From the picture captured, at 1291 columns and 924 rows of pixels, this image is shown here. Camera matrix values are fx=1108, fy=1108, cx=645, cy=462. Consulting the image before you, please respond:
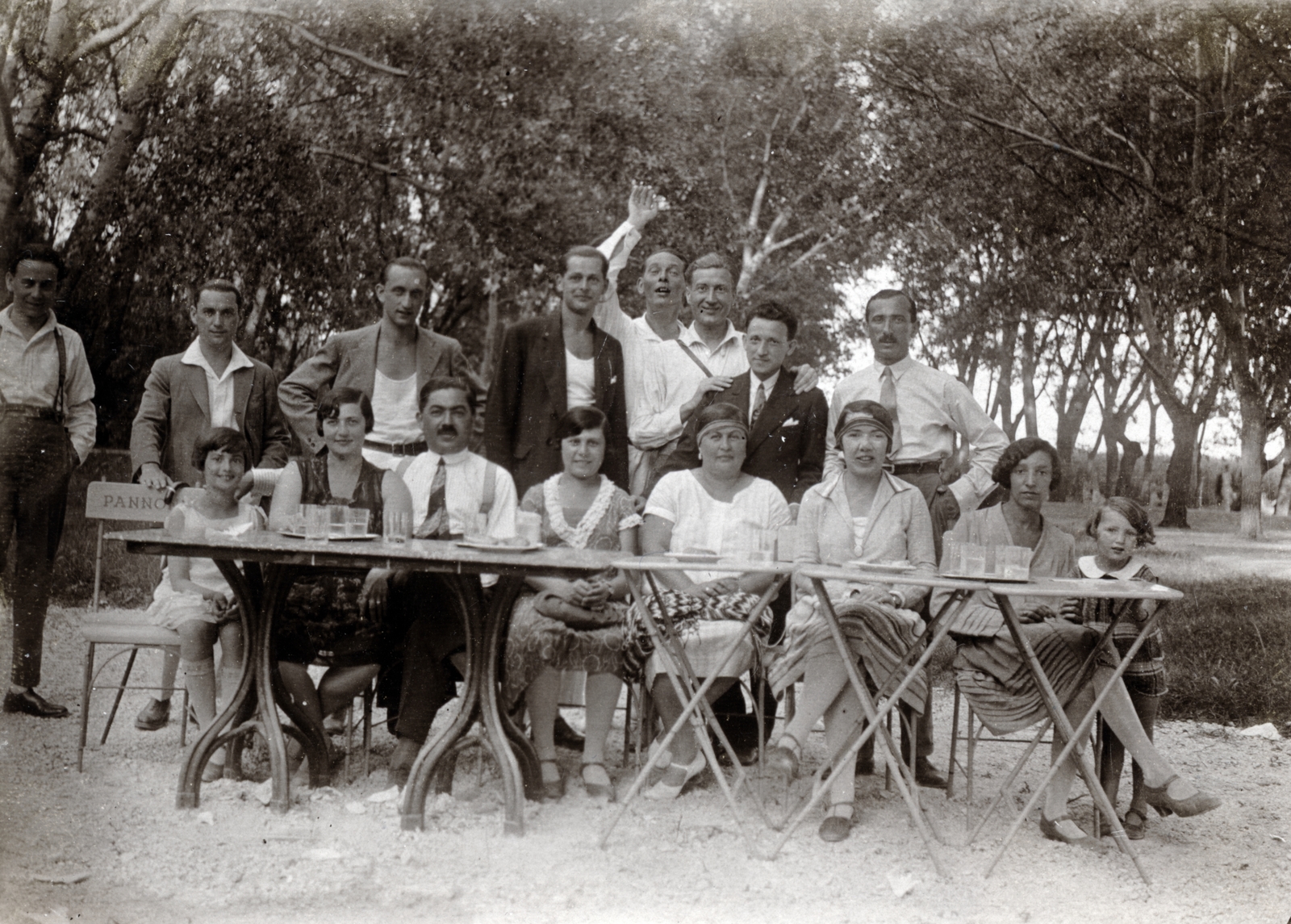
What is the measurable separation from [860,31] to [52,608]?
5.91 meters

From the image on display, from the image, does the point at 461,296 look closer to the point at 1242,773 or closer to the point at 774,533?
the point at 774,533

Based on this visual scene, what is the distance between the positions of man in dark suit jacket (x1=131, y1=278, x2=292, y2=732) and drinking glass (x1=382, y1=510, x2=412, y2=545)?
4.84 feet

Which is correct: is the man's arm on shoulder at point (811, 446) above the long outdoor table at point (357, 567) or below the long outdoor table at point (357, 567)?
above

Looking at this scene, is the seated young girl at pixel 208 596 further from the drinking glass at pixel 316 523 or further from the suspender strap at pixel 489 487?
the suspender strap at pixel 489 487

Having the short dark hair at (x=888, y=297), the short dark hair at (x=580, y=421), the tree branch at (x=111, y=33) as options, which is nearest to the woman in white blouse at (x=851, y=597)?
Result: the short dark hair at (x=888, y=297)

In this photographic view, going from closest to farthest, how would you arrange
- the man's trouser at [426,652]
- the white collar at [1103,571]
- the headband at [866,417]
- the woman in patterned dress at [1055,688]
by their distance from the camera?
the woman in patterned dress at [1055,688] < the white collar at [1103,571] < the man's trouser at [426,652] < the headband at [866,417]

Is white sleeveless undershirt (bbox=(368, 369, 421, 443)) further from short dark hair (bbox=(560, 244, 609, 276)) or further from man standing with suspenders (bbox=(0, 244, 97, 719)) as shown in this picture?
man standing with suspenders (bbox=(0, 244, 97, 719))

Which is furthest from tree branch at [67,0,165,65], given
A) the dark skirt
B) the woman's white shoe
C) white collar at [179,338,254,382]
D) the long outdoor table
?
the dark skirt

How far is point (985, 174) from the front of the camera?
7.36 meters

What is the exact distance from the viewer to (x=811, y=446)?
4.70 meters

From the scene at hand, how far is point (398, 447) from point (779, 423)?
1.64 metres

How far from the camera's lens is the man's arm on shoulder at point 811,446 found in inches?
185

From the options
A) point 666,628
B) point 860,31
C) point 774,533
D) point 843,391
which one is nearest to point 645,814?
point 666,628

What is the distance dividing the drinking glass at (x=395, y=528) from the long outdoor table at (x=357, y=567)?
34 millimetres
